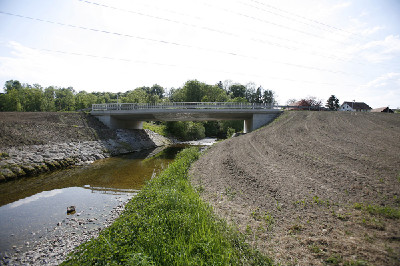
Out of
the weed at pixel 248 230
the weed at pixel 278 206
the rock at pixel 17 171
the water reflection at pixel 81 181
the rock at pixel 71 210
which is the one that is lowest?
the water reflection at pixel 81 181

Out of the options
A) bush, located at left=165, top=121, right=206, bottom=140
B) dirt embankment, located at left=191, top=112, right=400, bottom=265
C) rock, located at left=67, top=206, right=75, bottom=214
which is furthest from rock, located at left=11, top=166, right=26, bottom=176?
bush, located at left=165, top=121, right=206, bottom=140

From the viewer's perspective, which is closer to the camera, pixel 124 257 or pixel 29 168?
pixel 124 257

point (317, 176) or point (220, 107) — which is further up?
point (220, 107)

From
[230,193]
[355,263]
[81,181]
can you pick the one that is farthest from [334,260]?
[81,181]

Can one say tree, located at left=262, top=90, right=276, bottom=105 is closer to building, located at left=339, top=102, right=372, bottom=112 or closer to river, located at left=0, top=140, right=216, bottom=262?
building, located at left=339, top=102, right=372, bottom=112

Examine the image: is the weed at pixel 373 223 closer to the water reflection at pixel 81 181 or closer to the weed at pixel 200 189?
the weed at pixel 200 189

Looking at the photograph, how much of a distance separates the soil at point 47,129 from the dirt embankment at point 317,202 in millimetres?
16035

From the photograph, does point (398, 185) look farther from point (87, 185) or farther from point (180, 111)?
point (180, 111)

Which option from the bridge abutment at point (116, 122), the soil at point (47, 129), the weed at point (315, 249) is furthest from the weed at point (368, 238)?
the bridge abutment at point (116, 122)

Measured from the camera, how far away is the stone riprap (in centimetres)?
1348

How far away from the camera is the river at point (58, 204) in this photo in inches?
260

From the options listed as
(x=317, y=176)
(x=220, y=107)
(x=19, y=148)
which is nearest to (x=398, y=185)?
(x=317, y=176)

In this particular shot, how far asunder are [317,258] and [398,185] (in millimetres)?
5070

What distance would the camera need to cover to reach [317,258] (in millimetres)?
3891
